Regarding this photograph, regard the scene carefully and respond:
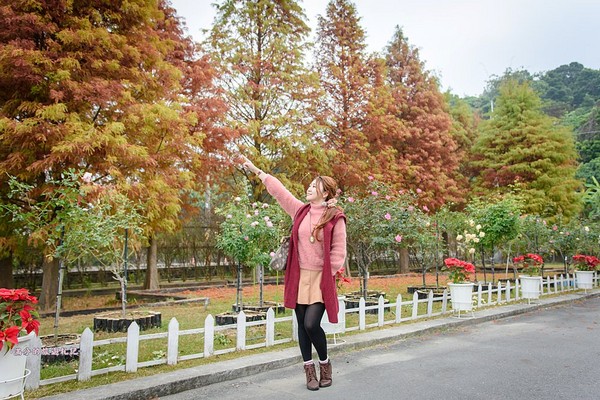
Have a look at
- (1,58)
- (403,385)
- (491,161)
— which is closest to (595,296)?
(491,161)

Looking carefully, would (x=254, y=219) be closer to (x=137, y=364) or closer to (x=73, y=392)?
(x=137, y=364)

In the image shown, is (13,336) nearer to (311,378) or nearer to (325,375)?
(311,378)

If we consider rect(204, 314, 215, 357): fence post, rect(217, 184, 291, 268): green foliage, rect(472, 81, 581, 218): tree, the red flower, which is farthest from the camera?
rect(472, 81, 581, 218): tree

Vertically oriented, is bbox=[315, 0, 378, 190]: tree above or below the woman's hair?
above

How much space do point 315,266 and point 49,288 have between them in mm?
9262

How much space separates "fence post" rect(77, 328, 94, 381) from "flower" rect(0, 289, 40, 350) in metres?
0.88

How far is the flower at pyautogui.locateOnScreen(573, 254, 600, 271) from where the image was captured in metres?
15.0

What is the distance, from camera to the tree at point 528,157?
2248cm

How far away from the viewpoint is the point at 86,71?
9461 millimetres

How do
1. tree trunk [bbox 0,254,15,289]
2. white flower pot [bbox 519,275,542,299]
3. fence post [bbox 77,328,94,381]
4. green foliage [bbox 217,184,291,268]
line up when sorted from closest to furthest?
1. fence post [bbox 77,328,94,381]
2. green foliage [bbox 217,184,291,268]
3. tree trunk [bbox 0,254,15,289]
4. white flower pot [bbox 519,275,542,299]

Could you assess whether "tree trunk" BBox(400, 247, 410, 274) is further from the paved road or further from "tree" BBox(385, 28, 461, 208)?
the paved road

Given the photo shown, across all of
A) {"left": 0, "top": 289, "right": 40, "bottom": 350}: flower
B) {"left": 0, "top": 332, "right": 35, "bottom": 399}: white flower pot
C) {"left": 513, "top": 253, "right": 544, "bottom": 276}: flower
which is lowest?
{"left": 0, "top": 332, "right": 35, "bottom": 399}: white flower pot

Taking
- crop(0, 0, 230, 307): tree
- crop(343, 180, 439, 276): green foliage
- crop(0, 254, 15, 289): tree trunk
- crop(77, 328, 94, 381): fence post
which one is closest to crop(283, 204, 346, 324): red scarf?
crop(77, 328, 94, 381): fence post

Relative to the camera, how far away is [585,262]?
1530cm
